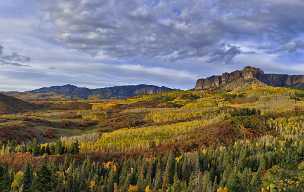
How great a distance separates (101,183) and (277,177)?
68.0 metres

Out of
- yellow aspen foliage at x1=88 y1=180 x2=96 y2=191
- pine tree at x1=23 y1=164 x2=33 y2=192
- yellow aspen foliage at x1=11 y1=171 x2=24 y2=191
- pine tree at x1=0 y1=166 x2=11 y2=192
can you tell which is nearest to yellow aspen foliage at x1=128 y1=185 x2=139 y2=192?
yellow aspen foliage at x1=88 y1=180 x2=96 y2=191

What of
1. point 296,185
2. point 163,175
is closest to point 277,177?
point 296,185

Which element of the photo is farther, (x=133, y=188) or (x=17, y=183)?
(x=133, y=188)

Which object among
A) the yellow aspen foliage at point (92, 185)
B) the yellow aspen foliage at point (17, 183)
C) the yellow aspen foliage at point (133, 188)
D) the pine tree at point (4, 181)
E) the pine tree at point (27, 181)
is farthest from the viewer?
the yellow aspen foliage at point (133, 188)

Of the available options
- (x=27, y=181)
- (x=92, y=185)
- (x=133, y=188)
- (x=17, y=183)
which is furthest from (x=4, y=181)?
(x=133, y=188)

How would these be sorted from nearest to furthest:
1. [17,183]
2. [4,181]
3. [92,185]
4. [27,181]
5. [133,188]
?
[27,181] → [4,181] → [17,183] → [92,185] → [133,188]

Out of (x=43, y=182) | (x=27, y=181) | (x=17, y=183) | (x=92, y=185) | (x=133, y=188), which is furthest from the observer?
(x=133, y=188)

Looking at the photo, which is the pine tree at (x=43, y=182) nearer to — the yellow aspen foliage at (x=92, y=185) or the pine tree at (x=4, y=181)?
the pine tree at (x=4, y=181)

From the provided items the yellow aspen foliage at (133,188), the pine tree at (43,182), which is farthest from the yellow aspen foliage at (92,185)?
the pine tree at (43,182)

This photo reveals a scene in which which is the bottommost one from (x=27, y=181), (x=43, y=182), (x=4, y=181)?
(x=4, y=181)

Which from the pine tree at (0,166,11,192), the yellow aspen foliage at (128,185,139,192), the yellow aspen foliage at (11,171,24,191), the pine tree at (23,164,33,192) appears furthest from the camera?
the yellow aspen foliage at (128,185,139,192)

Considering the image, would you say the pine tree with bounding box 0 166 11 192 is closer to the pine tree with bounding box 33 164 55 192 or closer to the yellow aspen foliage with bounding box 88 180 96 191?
the pine tree with bounding box 33 164 55 192

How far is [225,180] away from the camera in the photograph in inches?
7215

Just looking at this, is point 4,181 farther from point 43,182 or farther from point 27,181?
point 43,182
